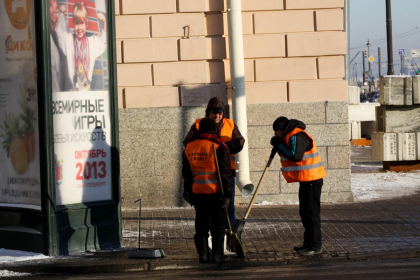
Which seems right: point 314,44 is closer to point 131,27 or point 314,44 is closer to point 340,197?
point 340,197

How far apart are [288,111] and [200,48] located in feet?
5.64

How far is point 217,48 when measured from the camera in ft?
39.5

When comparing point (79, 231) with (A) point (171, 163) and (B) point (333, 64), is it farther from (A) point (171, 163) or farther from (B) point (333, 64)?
(B) point (333, 64)

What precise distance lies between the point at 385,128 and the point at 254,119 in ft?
17.8

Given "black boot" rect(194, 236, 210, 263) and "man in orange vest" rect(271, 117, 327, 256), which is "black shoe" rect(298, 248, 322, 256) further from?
"black boot" rect(194, 236, 210, 263)

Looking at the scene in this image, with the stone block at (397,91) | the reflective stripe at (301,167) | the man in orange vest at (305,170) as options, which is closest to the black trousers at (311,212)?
the man in orange vest at (305,170)

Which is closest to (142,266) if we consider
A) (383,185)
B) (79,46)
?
(79,46)

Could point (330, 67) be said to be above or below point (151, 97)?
above

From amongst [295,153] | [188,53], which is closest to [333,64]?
[188,53]

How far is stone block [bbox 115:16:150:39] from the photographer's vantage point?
11891 mm

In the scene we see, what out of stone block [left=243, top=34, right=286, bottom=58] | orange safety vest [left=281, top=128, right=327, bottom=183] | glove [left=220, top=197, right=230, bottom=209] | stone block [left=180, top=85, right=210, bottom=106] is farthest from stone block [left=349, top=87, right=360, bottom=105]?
glove [left=220, top=197, right=230, bottom=209]

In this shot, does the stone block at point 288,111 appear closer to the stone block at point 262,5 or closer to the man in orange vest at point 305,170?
the stone block at point 262,5

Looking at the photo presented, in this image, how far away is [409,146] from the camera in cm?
1631

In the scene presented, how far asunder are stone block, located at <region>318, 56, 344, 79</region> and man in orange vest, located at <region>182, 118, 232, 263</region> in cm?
470
